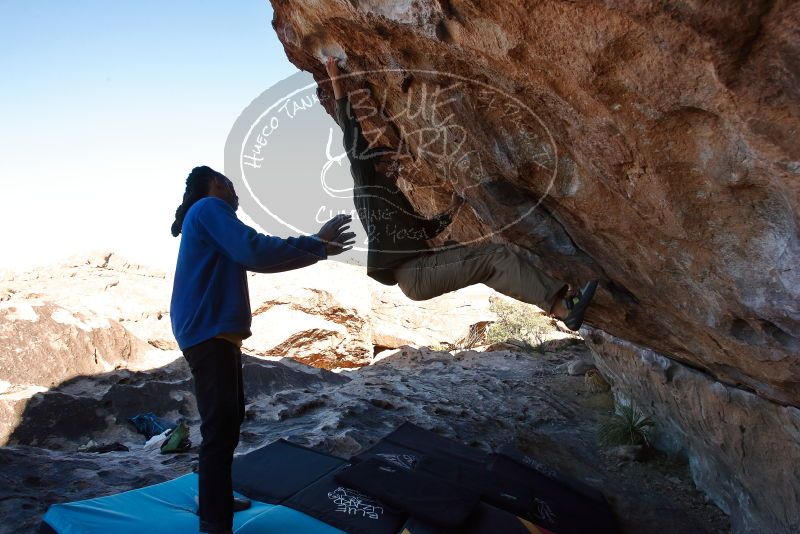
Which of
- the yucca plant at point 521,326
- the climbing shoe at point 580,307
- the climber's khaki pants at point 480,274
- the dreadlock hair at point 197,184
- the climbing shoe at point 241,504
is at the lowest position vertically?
the yucca plant at point 521,326

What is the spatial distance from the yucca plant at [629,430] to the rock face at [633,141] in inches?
78.6

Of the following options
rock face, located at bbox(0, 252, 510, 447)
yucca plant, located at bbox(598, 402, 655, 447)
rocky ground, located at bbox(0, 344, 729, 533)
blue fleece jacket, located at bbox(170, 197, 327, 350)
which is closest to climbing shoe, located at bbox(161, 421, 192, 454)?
rocky ground, located at bbox(0, 344, 729, 533)

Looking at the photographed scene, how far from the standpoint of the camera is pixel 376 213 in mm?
4445

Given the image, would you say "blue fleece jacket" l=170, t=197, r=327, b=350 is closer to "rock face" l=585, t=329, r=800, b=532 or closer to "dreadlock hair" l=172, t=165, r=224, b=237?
"dreadlock hair" l=172, t=165, r=224, b=237

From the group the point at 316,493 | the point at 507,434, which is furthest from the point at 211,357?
the point at 507,434

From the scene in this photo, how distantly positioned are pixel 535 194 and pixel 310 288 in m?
12.8

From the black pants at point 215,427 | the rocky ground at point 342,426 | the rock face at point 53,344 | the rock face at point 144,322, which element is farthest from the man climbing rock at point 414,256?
the rock face at point 53,344

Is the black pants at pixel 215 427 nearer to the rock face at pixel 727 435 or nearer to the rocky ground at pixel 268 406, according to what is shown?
the rocky ground at pixel 268 406

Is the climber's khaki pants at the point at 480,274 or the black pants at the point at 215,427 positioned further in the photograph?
the climber's khaki pants at the point at 480,274

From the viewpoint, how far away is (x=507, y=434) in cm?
676

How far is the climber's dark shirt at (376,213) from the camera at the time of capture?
4.39m

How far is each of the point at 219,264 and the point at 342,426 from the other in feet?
10.3

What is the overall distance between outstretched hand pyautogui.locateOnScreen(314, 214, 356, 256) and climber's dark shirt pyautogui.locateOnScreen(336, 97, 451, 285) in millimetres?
1111

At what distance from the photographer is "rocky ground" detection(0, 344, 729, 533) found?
4516 millimetres
